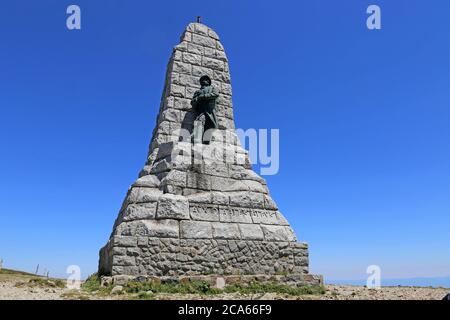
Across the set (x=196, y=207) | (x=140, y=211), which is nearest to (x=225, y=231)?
(x=196, y=207)

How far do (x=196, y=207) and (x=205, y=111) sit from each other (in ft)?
10.4

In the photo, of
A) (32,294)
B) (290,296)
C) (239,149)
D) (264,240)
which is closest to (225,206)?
(264,240)

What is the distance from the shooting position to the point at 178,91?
38.5ft

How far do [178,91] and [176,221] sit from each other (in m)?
4.32

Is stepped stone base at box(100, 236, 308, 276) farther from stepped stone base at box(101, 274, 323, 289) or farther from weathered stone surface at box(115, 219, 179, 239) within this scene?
stepped stone base at box(101, 274, 323, 289)

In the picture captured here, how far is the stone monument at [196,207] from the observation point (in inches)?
348

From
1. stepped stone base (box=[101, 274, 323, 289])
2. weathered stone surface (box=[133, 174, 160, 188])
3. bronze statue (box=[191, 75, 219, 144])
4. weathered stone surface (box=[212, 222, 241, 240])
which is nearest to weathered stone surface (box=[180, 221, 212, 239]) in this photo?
weathered stone surface (box=[212, 222, 241, 240])

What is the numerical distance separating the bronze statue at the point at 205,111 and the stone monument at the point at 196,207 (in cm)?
3

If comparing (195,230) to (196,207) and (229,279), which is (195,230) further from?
(229,279)

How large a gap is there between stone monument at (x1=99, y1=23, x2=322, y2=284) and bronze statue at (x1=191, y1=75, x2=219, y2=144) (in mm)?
31

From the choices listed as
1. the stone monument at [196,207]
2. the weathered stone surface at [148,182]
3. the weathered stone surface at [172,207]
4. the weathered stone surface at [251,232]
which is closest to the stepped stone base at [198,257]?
the stone monument at [196,207]

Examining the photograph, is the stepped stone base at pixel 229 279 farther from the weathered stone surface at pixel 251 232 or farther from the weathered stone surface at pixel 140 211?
the weathered stone surface at pixel 140 211

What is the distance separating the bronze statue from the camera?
11.2 metres
